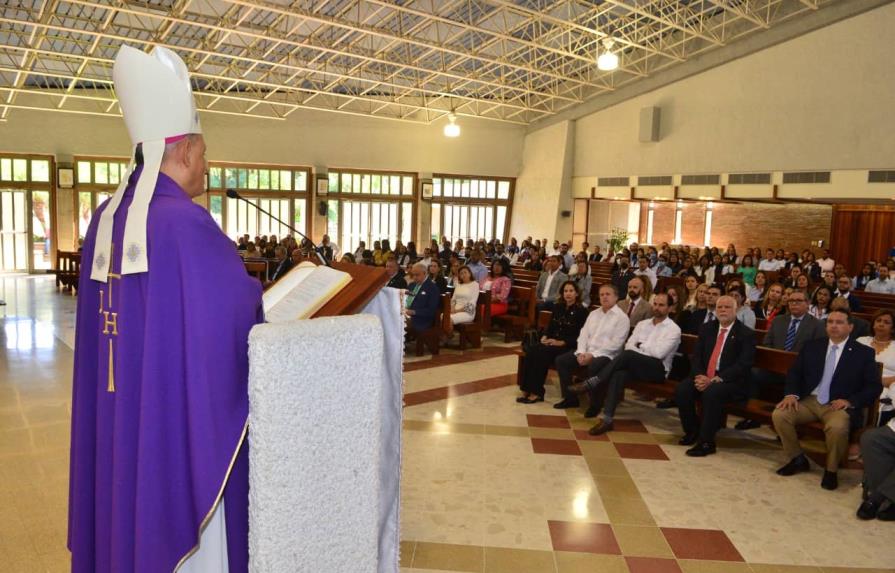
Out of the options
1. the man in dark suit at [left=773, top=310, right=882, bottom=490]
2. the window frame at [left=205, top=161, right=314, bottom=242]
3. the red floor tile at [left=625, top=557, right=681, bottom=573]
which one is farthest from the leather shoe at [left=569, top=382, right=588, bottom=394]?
the window frame at [left=205, top=161, right=314, bottom=242]

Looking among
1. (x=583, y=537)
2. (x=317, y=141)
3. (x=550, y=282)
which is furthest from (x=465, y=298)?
(x=317, y=141)

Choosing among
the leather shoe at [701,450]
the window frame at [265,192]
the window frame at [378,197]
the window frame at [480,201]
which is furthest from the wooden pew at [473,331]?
the window frame at [480,201]

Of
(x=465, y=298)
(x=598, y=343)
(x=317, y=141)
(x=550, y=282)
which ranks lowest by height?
(x=598, y=343)

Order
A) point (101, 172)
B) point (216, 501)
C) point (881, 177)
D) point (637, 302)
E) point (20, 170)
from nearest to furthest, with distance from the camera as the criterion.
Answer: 1. point (216, 501)
2. point (637, 302)
3. point (881, 177)
4. point (20, 170)
5. point (101, 172)

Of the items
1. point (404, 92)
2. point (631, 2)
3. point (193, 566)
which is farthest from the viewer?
point (404, 92)

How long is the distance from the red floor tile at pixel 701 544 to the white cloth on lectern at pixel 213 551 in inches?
100

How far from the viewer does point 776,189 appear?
14.9 meters

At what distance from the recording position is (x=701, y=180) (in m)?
16.6

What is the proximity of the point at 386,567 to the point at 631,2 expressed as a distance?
1436 cm

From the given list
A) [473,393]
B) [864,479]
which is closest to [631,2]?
[473,393]

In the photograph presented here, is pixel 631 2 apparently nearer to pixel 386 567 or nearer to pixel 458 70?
pixel 458 70

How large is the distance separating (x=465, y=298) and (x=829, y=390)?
4.74 metres

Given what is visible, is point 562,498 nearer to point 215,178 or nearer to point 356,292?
point 356,292

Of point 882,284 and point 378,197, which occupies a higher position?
point 378,197
